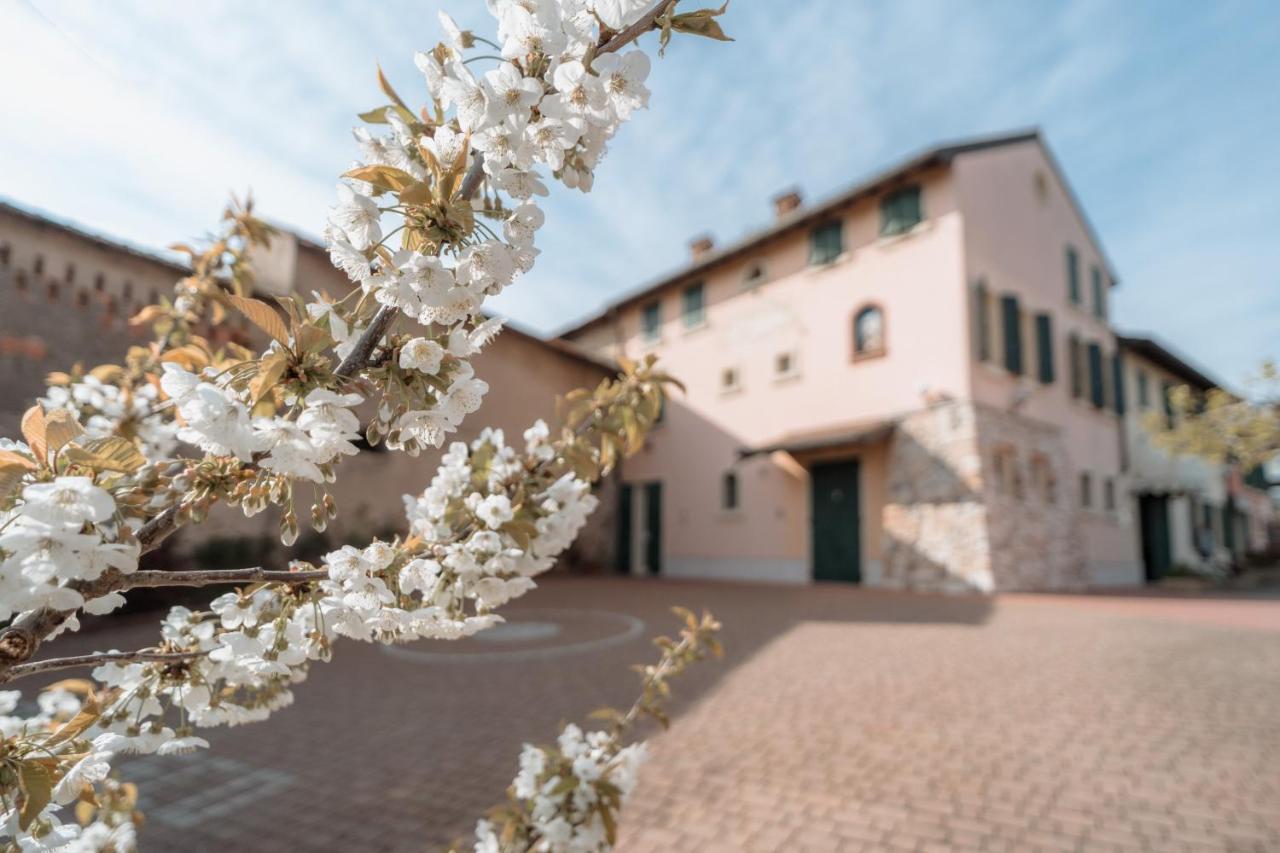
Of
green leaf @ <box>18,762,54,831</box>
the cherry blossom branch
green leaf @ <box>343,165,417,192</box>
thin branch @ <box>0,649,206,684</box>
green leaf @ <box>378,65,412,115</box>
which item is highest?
green leaf @ <box>378,65,412,115</box>

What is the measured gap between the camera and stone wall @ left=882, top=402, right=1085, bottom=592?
11820 millimetres

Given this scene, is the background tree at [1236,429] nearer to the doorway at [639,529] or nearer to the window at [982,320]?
the window at [982,320]

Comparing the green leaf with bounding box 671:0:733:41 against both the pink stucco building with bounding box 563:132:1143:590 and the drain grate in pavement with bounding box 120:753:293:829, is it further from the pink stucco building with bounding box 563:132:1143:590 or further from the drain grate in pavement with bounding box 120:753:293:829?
the pink stucco building with bounding box 563:132:1143:590

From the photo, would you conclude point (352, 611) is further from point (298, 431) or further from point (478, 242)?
point (478, 242)

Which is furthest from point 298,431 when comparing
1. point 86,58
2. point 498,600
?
point 86,58

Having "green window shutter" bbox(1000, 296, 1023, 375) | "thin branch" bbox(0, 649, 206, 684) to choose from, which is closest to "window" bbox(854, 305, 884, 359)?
"green window shutter" bbox(1000, 296, 1023, 375)

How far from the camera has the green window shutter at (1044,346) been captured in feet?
46.3

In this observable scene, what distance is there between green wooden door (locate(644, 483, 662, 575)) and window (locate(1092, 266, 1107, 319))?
40.6ft

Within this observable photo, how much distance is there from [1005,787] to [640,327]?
17040 mm

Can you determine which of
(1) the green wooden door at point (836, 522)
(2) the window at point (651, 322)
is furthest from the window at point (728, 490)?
(2) the window at point (651, 322)

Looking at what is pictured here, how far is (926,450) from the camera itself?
1270cm

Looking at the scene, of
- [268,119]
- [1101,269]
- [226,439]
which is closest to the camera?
[226,439]

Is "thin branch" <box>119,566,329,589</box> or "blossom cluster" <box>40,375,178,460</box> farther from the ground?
"blossom cluster" <box>40,375,178,460</box>

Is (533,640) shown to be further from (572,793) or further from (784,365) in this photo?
(784,365)
